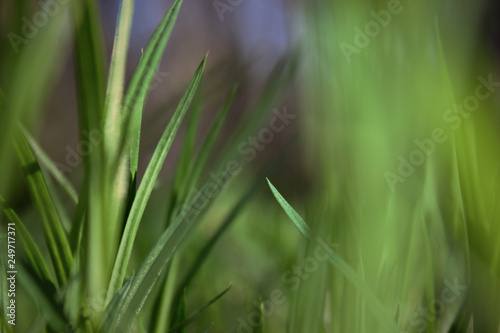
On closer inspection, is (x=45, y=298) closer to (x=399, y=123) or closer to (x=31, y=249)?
(x=31, y=249)

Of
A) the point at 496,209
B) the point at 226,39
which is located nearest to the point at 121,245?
the point at 496,209

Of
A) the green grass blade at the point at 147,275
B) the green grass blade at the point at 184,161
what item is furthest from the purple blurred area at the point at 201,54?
the green grass blade at the point at 147,275

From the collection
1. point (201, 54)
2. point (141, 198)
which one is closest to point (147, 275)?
point (141, 198)

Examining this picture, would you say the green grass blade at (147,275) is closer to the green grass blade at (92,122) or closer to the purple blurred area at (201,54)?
the green grass blade at (92,122)

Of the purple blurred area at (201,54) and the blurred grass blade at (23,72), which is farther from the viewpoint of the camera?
the purple blurred area at (201,54)

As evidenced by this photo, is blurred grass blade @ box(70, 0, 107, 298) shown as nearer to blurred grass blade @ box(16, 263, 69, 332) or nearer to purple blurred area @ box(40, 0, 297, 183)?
blurred grass blade @ box(16, 263, 69, 332)

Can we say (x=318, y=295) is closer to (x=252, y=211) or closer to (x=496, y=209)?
(x=496, y=209)

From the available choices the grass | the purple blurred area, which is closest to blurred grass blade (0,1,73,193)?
the grass
